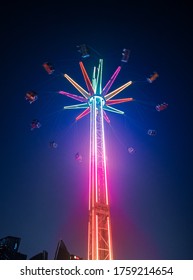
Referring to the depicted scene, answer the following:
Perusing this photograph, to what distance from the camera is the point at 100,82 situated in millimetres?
24531

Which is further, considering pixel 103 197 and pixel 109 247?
pixel 103 197

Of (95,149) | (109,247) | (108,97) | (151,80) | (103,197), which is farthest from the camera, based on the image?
(151,80)
